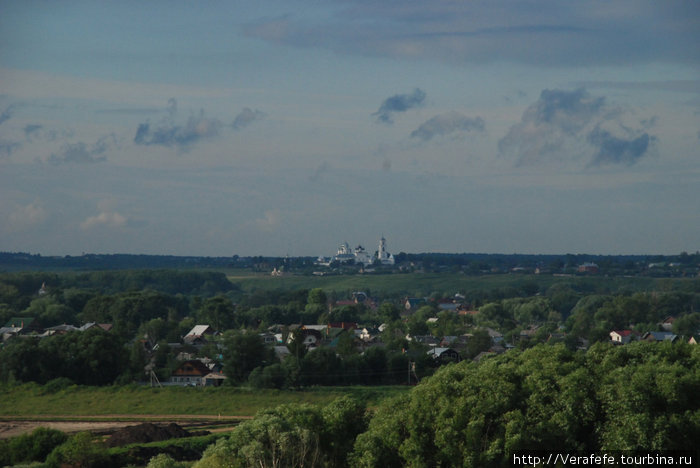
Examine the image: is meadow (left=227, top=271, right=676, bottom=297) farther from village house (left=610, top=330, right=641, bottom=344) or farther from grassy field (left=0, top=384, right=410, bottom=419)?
grassy field (left=0, top=384, right=410, bottom=419)

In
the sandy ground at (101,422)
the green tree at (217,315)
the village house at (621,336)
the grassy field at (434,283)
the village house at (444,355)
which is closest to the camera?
the sandy ground at (101,422)

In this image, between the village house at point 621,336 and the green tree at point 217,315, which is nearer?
the village house at point 621,336

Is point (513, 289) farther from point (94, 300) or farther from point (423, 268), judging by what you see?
point (423, 268)

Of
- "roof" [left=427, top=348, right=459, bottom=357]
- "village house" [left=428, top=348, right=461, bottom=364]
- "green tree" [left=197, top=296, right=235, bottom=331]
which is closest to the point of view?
"village house" [left=428, top=348, right=461, bottom=364]

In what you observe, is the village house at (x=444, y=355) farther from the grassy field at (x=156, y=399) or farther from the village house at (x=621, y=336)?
the village house at (x=621, y=336)

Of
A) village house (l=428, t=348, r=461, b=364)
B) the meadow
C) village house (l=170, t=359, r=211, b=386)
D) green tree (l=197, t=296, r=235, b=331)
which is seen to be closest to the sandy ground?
village house (l=170, t=359, r=211, b=386)

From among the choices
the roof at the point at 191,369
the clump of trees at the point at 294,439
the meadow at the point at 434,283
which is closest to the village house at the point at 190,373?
the roof at the point at 191,369
